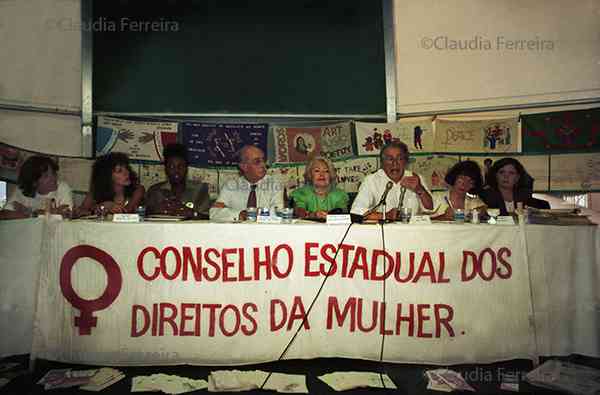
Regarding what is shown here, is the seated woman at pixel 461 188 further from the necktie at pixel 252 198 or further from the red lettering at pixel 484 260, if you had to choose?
the necktie at pixel 252 198

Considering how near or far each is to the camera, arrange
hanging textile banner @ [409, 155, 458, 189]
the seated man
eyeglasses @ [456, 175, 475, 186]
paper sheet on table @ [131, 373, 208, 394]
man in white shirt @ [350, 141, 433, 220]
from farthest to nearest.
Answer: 1. hanging textile banner @ [409, 155, 458, 189]
2. eyeglasses @ [456, 175, 475, 186]
3. the seated man
4. man in white shirt @ [350, 141, 433, 220]
5. paper sheet on table @ [131, 373, 208, 394]

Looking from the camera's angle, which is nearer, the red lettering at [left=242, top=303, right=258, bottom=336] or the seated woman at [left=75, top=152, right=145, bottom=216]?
the red lettering at [left=242, top=303, right=258, bottom=336]

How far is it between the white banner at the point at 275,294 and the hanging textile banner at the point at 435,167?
1843 mm

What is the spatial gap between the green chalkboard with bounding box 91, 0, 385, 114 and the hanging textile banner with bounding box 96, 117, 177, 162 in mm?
177

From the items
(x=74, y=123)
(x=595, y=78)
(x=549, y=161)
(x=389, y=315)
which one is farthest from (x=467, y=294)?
(x=74, y=123)

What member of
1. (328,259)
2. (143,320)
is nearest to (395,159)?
(328,259)

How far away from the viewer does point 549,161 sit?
404 cm

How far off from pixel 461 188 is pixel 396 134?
2.84ft

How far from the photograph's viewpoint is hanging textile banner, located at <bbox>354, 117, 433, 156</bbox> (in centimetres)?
420

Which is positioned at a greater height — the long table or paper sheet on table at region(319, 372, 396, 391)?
the long table

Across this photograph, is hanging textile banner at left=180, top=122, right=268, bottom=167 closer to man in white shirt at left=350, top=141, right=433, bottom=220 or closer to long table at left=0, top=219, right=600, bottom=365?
man in white shirt at left=350, top=141, right=433, bottom=220

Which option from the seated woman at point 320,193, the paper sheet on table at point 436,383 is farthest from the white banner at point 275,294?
the seated woman at point 320,193

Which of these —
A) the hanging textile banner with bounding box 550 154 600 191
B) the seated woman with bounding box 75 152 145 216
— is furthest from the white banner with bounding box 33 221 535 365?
the hanging textile banner with bounding box 550 154 600 191

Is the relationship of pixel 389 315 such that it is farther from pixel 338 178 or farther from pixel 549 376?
pixel 338 178
